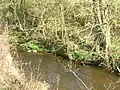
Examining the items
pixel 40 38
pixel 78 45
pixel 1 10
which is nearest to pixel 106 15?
pixel 78 45

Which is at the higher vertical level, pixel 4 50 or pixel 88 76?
pixel 4 50

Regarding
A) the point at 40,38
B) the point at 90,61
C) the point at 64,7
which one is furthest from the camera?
the point at 40,38

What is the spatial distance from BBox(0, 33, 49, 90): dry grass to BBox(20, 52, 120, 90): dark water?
4.92 feet

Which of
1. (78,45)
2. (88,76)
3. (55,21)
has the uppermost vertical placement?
(55,21)

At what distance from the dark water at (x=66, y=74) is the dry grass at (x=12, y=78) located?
4.92 ft

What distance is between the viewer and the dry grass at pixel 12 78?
930cm

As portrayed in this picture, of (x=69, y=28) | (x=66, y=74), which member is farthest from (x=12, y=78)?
(x=69, y=28)

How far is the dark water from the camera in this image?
13141 mm

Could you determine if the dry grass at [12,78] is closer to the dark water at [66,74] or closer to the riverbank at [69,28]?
the dark water at [66,74]

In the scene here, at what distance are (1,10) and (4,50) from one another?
8.25 metres

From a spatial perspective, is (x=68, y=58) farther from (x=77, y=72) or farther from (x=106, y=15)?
(x=106, y=15)

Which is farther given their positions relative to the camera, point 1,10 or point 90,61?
point 1,10

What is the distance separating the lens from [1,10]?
62.5ft

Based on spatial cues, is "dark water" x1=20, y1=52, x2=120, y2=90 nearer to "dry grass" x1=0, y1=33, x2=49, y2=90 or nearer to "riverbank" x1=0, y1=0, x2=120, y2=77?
"riverbank" x1=0, y1=0, x2=120, y2=77
